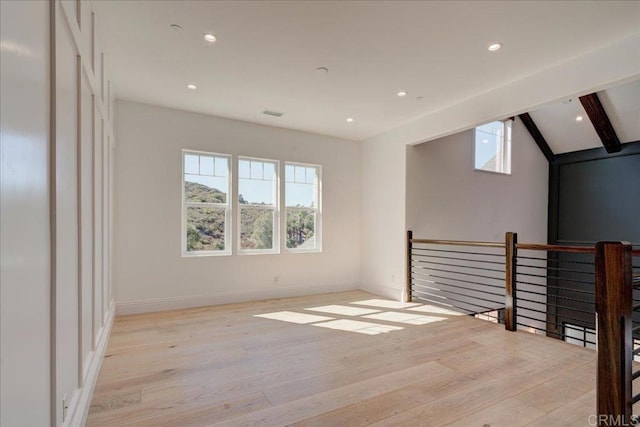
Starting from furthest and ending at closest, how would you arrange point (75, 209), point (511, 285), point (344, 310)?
point (344, 310)
point (511, 285)
point (75, 209)

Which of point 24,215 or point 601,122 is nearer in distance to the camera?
point 24,215

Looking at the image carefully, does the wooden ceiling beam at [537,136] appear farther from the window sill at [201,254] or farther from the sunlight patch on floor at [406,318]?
the window sill at [201,254]

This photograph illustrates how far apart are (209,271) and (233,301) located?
0.58 metres

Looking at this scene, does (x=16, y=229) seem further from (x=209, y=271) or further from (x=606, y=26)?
(x=606, y=26)

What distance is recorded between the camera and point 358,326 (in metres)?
3.54

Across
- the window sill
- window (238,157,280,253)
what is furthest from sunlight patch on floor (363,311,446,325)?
the window sill

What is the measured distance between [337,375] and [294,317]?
5.21 ft

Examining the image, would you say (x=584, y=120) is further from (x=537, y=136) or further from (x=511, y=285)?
(x=511, y=285)

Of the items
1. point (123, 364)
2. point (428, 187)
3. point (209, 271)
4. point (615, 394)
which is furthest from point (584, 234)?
point (123, 364)

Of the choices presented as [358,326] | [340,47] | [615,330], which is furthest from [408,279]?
[615,330]

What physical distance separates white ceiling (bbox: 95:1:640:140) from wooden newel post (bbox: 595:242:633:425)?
197 cm

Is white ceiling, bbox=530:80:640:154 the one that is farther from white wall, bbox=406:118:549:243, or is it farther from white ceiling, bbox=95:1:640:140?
white ceiling, bbox=95:1:640:140

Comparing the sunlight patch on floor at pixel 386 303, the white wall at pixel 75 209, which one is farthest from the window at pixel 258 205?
the white wall at pixel 75 209

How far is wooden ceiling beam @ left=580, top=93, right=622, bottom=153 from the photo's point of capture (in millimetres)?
5578
